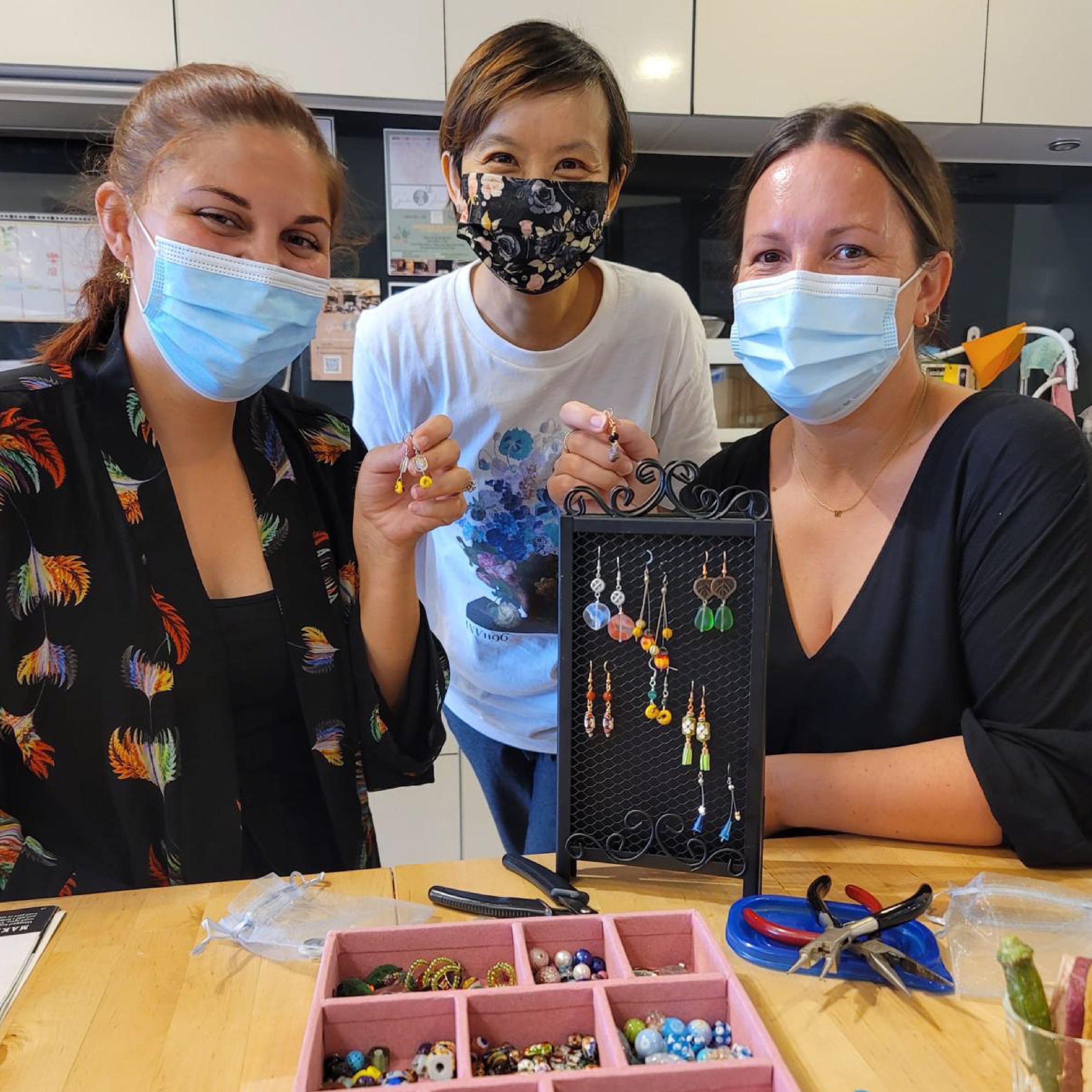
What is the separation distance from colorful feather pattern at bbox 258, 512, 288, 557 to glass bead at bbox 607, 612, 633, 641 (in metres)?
0.46

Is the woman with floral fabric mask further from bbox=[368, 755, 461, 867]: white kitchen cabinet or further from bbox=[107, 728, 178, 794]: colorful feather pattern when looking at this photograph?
bbox=[368, 755, 461, 867]: white kitchen cabinet

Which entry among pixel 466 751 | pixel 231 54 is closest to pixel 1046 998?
pixel 466 751

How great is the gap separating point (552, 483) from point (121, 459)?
488mm

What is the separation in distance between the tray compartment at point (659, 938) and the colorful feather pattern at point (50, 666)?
2.10 feet

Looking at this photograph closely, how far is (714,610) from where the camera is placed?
832 mm

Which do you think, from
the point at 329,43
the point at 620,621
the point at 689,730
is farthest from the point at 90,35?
the point at 689,730

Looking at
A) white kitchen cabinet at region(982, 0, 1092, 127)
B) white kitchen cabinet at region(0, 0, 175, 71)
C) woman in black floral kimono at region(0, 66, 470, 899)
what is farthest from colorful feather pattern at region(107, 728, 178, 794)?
white kitchen cabinet at region(982, 0, 1092, 127)

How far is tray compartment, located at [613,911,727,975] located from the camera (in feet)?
2.41

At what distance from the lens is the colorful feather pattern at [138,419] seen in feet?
3.35

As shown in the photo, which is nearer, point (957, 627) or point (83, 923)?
point (83, 923)

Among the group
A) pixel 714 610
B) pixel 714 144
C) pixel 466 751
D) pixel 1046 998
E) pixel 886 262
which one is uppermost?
pixel 714 144

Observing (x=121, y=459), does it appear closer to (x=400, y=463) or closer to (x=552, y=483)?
(x=400, y=463)

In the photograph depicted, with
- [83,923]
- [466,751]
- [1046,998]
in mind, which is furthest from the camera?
[466,751]

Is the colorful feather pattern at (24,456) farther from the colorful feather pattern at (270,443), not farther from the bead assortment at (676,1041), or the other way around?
the bead assortment at (676,1041)
